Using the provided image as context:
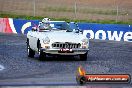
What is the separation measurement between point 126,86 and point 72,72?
532 cm

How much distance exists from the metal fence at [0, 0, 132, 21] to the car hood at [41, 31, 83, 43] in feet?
92.4

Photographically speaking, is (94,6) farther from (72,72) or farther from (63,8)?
(72,72)

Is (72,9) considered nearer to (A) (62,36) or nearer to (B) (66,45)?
(A) (62,36)

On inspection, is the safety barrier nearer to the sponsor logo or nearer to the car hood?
the sponsor logo

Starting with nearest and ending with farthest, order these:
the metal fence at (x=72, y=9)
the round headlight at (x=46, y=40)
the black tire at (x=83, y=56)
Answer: the round headlight at (x=46, y=40) → the black tire at (x=83, y=56) → the metal fence at (x=72, y=9)

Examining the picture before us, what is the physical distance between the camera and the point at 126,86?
11523 mm

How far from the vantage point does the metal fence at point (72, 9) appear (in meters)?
52.1

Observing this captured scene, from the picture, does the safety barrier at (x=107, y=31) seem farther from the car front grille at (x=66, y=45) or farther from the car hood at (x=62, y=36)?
the car front grille at (x=66, y=45)

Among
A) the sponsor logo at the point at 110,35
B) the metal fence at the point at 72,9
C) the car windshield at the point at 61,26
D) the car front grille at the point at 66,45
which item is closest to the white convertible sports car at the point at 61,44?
the car front grille at the point at 66,45

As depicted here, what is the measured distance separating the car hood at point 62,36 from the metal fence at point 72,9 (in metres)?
28.2

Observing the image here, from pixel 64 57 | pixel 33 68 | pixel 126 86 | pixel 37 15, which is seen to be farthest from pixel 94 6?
pixel 126 86

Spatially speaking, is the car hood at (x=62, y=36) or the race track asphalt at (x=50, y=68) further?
the car hood at (x=62, y=36)

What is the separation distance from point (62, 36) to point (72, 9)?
36638mm

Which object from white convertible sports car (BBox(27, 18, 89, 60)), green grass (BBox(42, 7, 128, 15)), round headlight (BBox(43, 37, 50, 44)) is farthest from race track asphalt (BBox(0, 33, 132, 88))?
green grass (BBox(42, 7, 128, 15))
